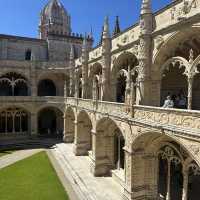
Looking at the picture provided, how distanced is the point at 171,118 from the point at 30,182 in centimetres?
1329

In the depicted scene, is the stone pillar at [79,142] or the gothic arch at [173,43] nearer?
the gothic arch at [173,43]

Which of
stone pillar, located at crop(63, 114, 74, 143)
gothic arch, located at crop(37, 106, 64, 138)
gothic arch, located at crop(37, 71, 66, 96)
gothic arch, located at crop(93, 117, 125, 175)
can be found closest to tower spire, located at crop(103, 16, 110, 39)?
gothic arch, located at crop(93, 117, 125, 175)

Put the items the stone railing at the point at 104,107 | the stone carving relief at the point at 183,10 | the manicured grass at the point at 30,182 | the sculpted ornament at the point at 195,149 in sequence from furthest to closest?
1. the manicured grass at the point at 30,182
2. the stone railing at the point at 104,107
3. the stone carving relief at the point at 183,10
4. the sculpted ornament at the point at 195,149

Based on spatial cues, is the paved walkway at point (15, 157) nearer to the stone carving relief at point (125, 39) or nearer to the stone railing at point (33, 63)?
the stone railing at point (33, 63)

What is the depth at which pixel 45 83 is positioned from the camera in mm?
40562

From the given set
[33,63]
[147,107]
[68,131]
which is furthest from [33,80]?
[147,107]

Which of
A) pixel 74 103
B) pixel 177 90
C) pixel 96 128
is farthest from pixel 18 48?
pixel 177 90

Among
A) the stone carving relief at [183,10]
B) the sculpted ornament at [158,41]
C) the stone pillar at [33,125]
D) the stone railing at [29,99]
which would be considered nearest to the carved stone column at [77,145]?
the stone railing at [29,99]

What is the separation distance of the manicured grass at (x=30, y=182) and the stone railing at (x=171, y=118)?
8.48 m

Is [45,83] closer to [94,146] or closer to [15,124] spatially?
[15,124]

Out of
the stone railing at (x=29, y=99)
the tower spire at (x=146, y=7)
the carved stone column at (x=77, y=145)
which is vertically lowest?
the carved stone column at (x=77, y=145)

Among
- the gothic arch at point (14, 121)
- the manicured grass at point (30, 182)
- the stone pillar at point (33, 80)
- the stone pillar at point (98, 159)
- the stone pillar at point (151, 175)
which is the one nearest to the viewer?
the stone pillar at point (151, 175)

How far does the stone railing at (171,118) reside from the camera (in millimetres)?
9799

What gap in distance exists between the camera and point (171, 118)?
1098cm
